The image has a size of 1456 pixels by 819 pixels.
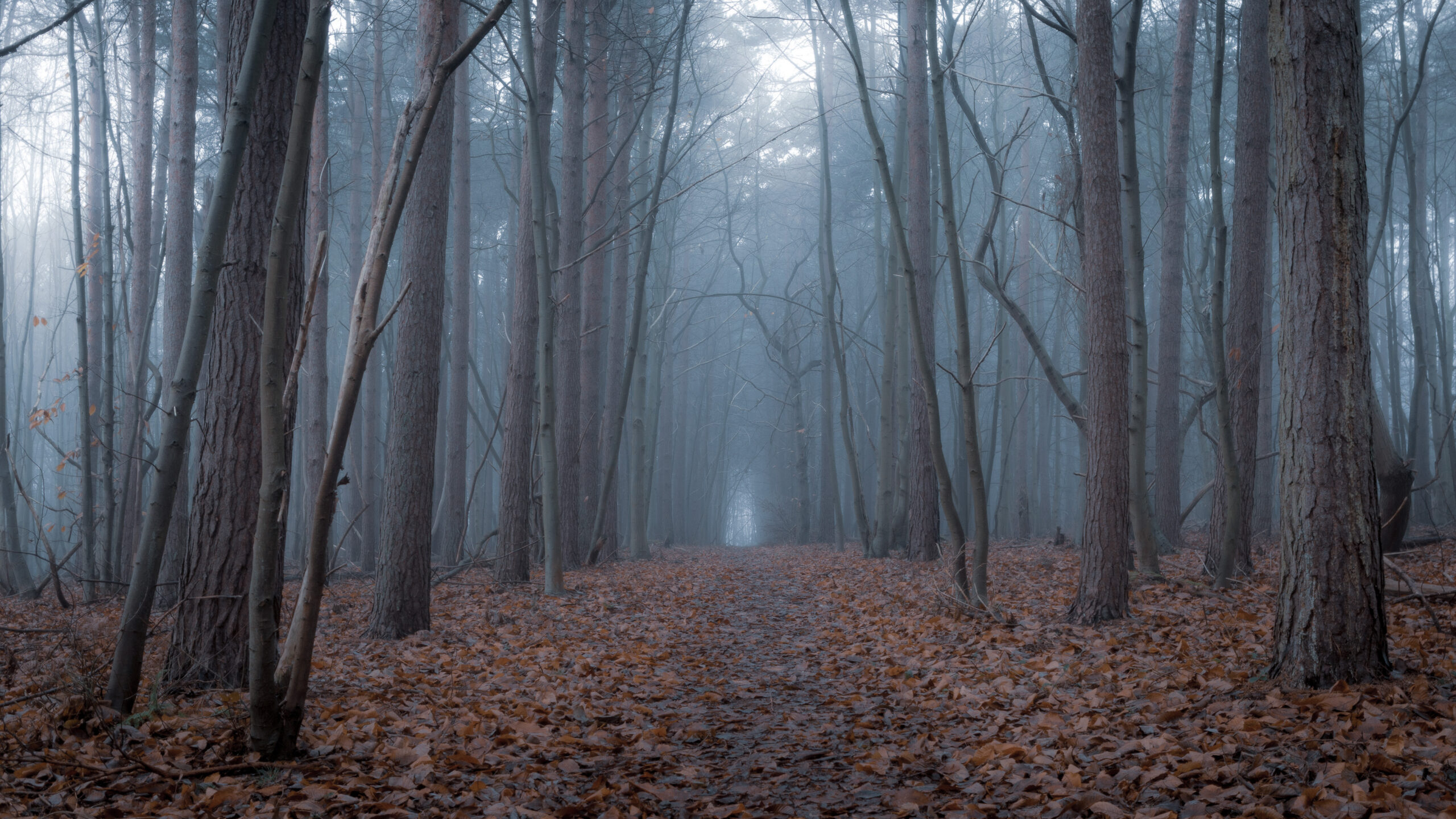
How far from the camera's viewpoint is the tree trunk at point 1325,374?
149 inches

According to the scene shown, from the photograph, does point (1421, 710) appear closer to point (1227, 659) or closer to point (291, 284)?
point (1227, 659)

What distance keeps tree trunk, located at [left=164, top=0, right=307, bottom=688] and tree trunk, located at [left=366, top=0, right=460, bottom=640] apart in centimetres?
220

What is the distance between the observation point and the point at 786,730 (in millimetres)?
4285

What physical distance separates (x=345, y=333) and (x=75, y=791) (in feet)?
96.6

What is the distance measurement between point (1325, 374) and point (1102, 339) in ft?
8.75

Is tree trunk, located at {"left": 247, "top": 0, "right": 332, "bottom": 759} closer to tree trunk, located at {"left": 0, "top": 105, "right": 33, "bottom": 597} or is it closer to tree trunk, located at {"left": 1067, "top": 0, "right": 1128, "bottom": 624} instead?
tree trunk, located at {"left": 1067, "top": 0, "right": 1128, "bottom": 624}

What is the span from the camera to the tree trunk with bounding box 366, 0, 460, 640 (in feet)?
22.9

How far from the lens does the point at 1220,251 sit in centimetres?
742

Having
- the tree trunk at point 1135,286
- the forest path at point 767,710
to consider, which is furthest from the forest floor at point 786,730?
the tree trunk at point 1135,286

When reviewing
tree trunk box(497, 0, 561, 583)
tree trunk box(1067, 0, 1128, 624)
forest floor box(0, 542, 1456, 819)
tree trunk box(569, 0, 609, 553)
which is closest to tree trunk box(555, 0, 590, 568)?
tree trunk box(569, 0, 609, 553)

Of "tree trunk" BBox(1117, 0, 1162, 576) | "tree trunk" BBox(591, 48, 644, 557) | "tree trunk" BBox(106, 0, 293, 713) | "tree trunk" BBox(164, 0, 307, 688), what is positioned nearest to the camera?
"tree trunk" BBox(106, 0, 293, 713)

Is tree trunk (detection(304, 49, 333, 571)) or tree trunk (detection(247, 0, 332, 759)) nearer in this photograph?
tree trunk (detection(247, 0, 332, 759))

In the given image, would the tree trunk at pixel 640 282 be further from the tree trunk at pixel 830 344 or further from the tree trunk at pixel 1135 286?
the tree trunk at pixel 1135 286

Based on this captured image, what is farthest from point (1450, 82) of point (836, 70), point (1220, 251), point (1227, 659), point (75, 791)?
point (75, 791)
